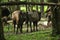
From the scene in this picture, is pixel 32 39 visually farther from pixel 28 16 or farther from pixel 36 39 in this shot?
pixel 28 16

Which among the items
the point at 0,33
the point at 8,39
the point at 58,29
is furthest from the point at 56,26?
the point at 0,33

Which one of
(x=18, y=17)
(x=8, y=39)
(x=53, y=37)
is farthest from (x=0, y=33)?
(x=18, y=17)

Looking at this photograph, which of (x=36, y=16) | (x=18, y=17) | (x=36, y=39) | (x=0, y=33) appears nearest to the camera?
(x=0, y=33)

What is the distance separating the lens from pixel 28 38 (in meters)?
12.2

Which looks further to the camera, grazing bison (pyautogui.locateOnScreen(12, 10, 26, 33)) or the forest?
grazing bison (pyautogui.locateOnScreen(12, 10, 26, 33))

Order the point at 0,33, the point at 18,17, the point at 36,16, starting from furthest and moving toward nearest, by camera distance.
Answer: the point at 36,16 < the point at 18,17 < the point at 0,33

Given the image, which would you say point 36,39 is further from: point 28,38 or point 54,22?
point 54,22

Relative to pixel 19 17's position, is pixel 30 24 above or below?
below

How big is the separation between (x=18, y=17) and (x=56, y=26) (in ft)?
11.2

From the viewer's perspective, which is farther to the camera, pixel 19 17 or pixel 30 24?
pixel 30 24

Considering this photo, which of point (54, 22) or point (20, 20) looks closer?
point (54, 22)

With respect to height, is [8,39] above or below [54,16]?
below

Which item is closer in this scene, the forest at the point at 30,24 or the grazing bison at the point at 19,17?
the forest at the point at 30,24

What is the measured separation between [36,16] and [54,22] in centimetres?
366
